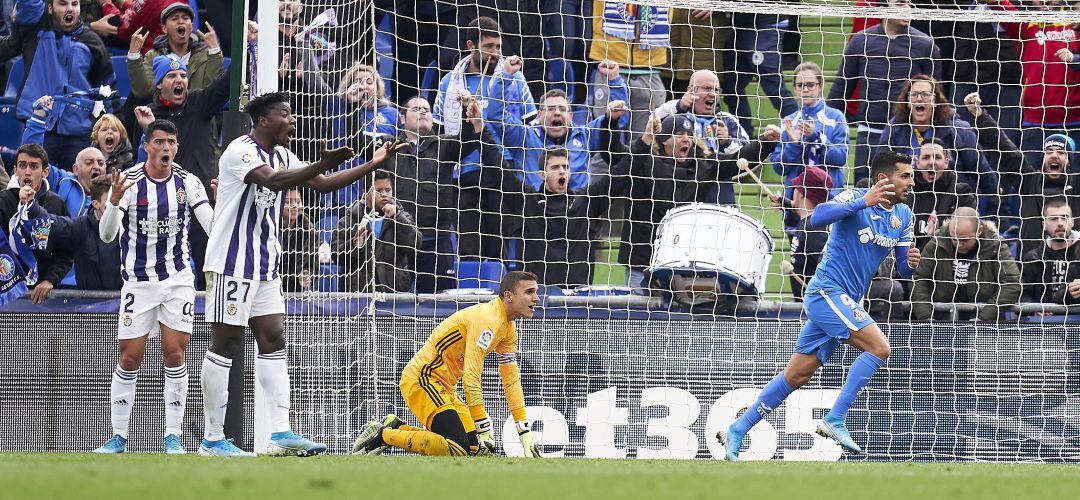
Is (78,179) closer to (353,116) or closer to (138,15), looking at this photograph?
(138,15)

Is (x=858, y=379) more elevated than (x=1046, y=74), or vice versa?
(x=1046, y=74)

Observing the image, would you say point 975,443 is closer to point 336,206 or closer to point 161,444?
point 336,206

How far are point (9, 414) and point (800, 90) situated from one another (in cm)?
648

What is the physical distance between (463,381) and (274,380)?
1.43 m

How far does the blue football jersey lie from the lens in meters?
7.74

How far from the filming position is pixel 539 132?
10.1m

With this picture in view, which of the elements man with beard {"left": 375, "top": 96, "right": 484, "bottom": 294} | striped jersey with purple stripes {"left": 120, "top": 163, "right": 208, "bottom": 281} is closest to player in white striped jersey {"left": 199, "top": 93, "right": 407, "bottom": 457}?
striped jersey with purple stripes {"left": 120, "top": 163, "right": 208, "bottom": 281}

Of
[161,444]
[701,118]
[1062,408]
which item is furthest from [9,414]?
[1062,408]

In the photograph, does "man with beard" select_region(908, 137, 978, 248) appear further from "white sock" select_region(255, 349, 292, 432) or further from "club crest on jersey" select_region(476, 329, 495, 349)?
"white sock" select_region(255, 349, 292, 432)

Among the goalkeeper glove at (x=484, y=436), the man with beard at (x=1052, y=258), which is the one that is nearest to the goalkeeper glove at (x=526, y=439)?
the goalkeeper glove at (x=484, y=436)

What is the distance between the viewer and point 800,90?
10.5m

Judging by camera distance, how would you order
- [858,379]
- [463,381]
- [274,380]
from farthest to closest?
[463,381]
[858,379]
[274,380]

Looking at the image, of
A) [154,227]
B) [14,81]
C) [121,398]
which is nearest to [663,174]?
[154,227]

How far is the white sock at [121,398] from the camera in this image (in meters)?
7.24
